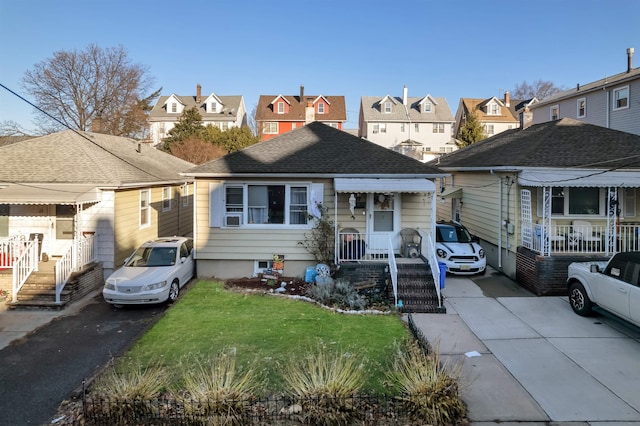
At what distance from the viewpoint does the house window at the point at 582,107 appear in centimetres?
2480

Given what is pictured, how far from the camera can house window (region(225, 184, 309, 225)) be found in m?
12.5

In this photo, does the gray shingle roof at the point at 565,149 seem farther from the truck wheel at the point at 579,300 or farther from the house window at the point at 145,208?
the house window at the point at 145,208

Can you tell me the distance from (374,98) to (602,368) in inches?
1987

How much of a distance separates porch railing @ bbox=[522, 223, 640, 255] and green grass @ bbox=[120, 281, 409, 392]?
5.58 meters

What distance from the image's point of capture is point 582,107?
25109 millimetres

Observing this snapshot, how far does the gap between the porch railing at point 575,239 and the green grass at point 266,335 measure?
558 centimetres

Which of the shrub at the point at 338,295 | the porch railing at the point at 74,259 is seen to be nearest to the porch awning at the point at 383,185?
the shrub at the point at 338,295

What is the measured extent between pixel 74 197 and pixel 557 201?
1507cm

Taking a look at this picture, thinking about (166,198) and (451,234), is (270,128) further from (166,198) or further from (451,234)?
(451,234)

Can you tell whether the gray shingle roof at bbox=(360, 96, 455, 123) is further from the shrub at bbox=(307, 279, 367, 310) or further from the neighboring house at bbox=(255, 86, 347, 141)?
the shrub at bbox=(307, 279, 367, 310)

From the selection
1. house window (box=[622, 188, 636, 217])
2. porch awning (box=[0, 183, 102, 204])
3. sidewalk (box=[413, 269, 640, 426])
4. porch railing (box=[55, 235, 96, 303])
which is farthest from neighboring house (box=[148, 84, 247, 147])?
sidewalk (box=[413, 269, 640, 426])

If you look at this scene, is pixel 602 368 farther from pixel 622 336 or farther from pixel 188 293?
pixel 188 293

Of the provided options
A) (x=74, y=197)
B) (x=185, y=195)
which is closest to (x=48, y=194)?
(x=74, y=197)

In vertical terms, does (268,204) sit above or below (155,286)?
above
